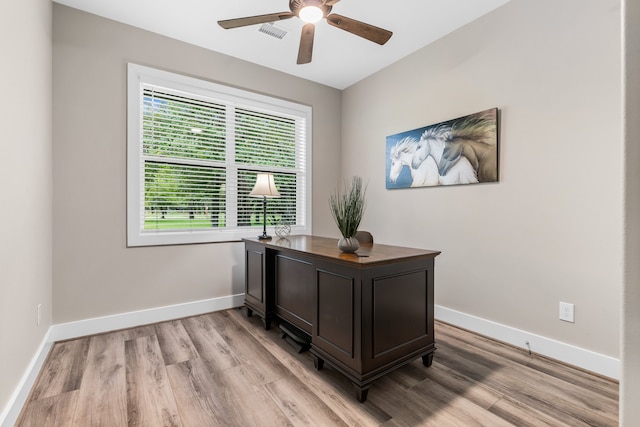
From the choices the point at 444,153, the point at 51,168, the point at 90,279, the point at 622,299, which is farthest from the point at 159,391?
the point at 444,153

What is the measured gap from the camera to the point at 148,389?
1.88 m

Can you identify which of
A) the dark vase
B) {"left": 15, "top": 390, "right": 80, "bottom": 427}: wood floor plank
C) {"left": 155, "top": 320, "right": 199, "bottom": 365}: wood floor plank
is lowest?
{"left": 15, "top": 390, "right": 80, "bottom": 427}: wood floor plank

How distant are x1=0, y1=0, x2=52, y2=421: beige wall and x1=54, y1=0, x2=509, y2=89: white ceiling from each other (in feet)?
2.64

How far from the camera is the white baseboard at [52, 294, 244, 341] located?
101 inches

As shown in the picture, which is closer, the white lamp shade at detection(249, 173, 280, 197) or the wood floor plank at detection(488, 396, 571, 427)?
the wood floor plank at detection(488, 396, 571, 427)

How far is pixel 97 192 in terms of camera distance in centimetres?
270

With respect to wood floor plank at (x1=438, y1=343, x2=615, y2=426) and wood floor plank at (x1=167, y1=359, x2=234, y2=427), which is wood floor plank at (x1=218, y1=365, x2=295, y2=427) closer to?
Result: wood floor plank at (x1=167, y1=359, x2=234, y2=427)

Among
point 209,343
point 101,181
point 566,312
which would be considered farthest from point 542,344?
point 101,181

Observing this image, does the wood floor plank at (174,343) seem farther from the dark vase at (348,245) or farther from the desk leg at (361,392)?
the dark vase at (348,245)

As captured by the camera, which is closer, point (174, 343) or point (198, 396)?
point (198, 396)

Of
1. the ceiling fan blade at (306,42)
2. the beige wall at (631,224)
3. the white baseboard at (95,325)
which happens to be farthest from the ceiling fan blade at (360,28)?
the white baseboard at (95,325)

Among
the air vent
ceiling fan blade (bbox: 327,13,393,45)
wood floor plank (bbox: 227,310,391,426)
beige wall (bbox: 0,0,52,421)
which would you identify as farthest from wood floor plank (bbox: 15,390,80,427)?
the air vent

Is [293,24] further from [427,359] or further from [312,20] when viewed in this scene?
[427,359]

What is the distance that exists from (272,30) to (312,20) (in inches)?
41.8
